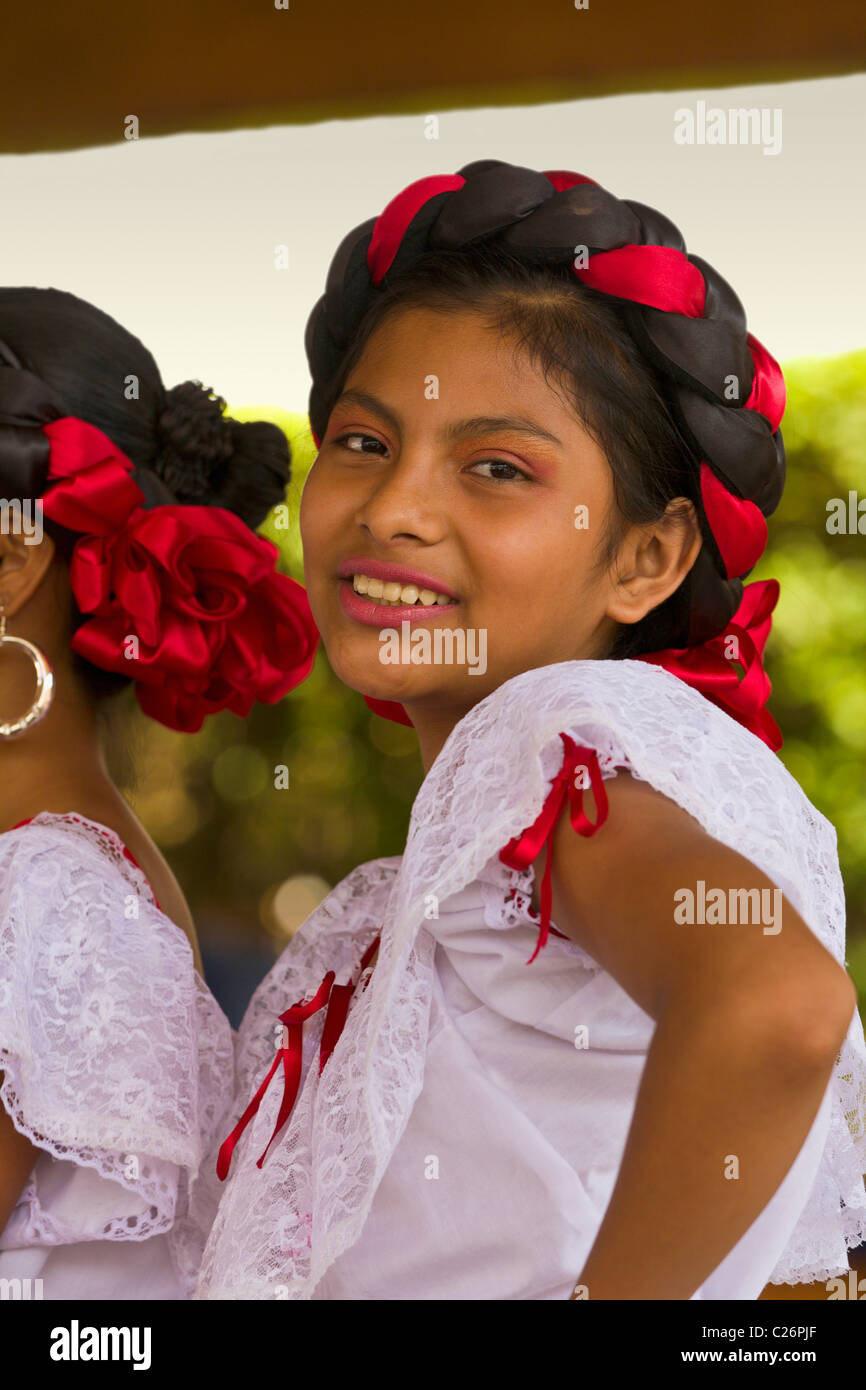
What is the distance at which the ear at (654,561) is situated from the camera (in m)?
1.28

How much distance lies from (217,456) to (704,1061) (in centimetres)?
118

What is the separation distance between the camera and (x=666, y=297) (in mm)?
1245

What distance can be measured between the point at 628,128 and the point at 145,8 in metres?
1.02

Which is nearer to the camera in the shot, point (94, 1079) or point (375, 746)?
point (94, 1079)

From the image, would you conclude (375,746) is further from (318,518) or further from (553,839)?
(553,839)

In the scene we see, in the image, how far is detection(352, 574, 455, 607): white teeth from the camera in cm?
123

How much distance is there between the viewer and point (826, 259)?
2.95m

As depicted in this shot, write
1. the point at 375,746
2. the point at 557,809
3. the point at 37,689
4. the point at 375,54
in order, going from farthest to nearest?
the point at 375,746
the point at 375,54
the point at 37,689
the point at 557,809

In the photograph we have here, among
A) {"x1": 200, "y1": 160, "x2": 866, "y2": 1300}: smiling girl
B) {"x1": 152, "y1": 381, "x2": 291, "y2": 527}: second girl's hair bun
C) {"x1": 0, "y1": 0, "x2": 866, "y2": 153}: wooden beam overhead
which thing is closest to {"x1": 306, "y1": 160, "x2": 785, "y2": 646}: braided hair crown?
{"x1": 200, "y1": 160, "x2": 866, "y2": 1300}: smiling girl

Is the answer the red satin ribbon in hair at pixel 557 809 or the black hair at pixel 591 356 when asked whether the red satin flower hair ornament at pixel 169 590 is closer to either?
the black hair at pixel 591 356

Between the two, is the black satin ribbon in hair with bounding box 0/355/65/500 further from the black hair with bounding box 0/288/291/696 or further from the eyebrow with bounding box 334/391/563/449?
the eyebrow with bounding box 334/391/563/449

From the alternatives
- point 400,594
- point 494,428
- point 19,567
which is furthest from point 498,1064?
point 19,567

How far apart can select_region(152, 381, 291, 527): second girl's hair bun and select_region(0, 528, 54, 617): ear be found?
0.20 metres
